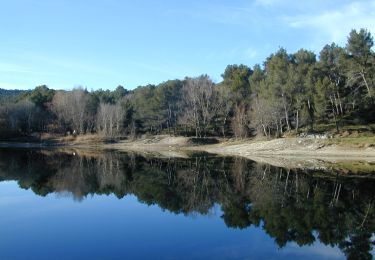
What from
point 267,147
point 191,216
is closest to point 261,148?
point 267,147

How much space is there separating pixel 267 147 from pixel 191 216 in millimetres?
47283

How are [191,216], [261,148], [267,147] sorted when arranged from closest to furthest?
1. [191,216]
2. [267,147]
3. [261,148]

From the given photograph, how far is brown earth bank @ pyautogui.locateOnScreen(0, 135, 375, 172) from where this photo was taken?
2108 inches

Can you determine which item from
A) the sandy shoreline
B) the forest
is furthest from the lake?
the forest

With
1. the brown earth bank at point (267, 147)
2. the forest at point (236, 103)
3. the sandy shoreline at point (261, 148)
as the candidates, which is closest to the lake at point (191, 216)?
the brown earth bank at point (267, 147)

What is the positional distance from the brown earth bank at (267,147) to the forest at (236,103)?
566 centimetres

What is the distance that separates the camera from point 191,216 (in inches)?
925

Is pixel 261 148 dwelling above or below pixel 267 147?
below

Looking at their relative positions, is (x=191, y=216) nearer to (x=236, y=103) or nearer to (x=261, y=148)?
(x=261, y=148)

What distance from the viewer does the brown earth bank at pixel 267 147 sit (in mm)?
53531

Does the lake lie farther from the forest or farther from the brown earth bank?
the forest

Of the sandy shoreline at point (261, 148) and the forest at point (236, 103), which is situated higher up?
the forest at point (236, 103)

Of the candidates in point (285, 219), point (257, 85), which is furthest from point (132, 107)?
point (285, 219)

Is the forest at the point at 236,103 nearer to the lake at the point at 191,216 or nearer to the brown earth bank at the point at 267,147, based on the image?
the brown earth bank at the point at 267,147
